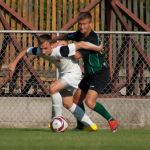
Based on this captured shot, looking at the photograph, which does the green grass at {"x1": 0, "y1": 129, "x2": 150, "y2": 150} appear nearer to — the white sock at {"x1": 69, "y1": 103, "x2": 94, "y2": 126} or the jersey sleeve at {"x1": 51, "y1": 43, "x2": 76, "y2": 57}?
the white sock at {"x1": 69, "y1": 103, "x2": 94, "y2": 126}

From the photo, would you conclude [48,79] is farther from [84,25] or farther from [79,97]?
[84,25]

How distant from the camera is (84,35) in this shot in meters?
14.4

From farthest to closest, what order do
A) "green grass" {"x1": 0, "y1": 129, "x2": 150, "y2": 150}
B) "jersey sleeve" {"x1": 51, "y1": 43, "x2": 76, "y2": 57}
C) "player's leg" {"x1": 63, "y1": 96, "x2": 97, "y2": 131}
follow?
1. "player's leg" {"x1": 63, "y1": 96, "x2": 97, "y2": 131}
2. "jersey sleeve" {"x1": 51, "y1": 43, "x2": 76, "y2": 57}
3. "green grass" {"x1": 0, "y1": 129, "x2": 150, "y2": 150}

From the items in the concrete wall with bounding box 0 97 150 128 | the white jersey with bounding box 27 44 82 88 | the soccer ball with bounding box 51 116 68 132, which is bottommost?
the concrete wall with bounding box 0 97 150 128

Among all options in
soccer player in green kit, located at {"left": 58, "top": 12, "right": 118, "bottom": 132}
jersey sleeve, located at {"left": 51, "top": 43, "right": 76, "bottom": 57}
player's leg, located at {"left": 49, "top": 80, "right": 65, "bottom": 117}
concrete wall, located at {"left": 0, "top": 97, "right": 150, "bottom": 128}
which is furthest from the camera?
concrete wall, located at {"left": 0, "top": 97, "right": 150, "bottom": 128}

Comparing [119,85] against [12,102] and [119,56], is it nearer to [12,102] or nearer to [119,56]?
[119,56]

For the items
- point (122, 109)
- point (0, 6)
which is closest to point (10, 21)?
point (0, 6)

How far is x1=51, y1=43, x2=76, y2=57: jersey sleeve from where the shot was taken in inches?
547

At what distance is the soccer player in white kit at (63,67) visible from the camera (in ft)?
45.8

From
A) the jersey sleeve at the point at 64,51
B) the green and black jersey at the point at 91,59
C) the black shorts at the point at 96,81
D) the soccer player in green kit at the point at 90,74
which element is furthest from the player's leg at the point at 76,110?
the jersey sleeve at the point at 64,51

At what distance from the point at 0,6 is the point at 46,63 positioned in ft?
5.20

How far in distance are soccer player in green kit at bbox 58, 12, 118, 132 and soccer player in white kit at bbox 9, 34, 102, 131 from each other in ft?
0.67

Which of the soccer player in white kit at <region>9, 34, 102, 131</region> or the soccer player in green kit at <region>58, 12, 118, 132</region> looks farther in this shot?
the soccer player in green kit at <region>58, 12, 118, 132</region>

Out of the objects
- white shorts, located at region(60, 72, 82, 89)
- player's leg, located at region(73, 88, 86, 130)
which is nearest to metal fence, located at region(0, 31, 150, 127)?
player's leg, located at region(73, 88, 86, 130)
